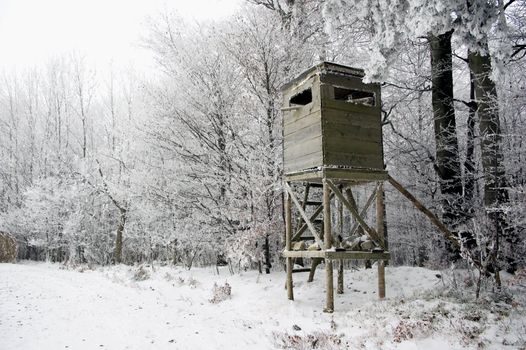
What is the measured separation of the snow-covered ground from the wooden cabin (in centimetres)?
276

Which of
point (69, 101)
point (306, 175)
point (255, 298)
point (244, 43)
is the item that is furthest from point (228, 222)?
point (69, 101)

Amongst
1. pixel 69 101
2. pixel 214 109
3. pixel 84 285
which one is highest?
pixel 69 101

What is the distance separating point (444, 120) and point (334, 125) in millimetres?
4658

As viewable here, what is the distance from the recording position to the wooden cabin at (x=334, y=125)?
783cm

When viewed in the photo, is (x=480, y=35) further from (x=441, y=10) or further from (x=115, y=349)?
(x=115, y=349)

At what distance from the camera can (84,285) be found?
13203 millimetres

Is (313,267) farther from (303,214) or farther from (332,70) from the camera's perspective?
(332,70)

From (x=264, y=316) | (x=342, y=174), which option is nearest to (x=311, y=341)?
(x=264, y=316)

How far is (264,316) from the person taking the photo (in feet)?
25.2

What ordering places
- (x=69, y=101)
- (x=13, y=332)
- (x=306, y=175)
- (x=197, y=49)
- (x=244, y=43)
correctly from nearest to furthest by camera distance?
1. (x=13, y=332)
2. (x=306, y=175)
3. (x=244, y=43)
4. (x=197, y=49)
5. (x=69, y=101)

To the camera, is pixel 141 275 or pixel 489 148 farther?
pixel 141 275

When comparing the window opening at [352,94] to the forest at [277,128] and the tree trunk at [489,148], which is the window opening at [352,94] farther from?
the tree trunk at [489,148]

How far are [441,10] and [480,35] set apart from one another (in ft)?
2.14

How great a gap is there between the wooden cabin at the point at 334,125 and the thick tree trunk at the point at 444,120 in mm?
3073
